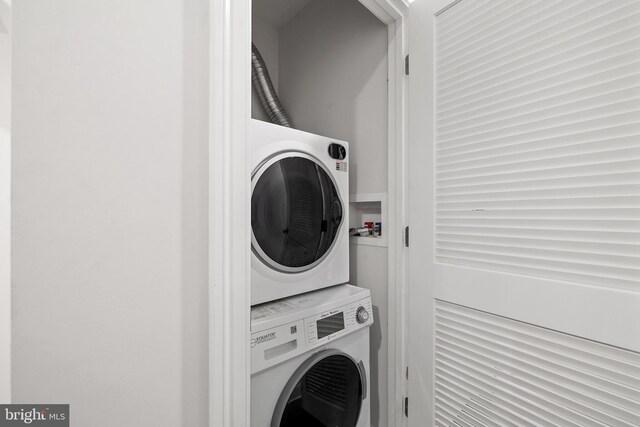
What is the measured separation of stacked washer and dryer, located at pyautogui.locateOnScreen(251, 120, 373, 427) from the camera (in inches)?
37.4

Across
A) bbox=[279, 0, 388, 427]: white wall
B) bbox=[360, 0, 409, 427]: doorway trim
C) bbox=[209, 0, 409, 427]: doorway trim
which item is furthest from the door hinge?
bbox=[209, 0, 409, 427]: doorway trim

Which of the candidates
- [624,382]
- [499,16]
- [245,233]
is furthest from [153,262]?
[499,16]

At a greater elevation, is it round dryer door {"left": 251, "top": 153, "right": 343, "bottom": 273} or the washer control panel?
round dryer door {"left": 251, "top": 153, "right": 343, "bottom": 273}

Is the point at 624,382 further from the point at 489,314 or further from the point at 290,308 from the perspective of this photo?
the point at 290,308

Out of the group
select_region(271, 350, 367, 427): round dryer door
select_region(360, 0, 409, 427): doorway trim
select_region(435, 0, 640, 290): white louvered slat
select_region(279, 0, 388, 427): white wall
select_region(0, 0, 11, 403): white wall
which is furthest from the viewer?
select_region(279, 0, 388, 427): white wall

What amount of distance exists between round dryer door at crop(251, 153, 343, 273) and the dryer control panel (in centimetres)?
16

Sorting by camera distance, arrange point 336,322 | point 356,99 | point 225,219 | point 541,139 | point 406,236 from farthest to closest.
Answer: point 356,99, point 406,236, point 336,322, point 541,139, point 225,219

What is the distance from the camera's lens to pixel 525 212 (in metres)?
0.88

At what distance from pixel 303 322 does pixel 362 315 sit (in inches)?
13.1

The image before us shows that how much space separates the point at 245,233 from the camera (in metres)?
0.65

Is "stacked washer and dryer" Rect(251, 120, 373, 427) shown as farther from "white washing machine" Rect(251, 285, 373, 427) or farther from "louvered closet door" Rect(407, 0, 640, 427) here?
"louvered closet door" Rect(407, 0, 640, 427)

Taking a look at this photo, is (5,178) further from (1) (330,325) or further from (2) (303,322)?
(1) (330,325)

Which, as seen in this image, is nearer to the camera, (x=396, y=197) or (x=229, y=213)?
(x=229, y=213)

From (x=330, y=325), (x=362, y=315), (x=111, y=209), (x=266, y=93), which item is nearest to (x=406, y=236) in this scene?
(x=362, y=315)
